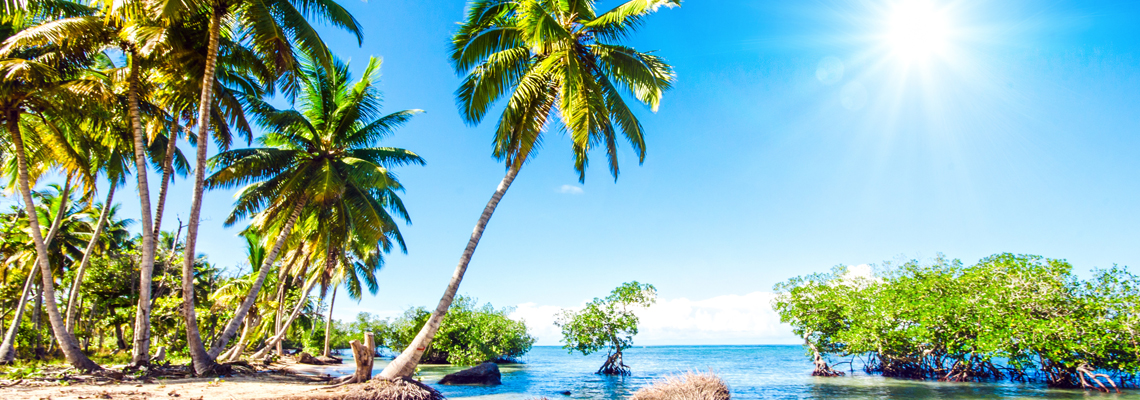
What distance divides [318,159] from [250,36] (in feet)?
15.6

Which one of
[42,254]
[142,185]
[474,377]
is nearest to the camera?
[42,254]

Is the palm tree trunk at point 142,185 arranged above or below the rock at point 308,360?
above

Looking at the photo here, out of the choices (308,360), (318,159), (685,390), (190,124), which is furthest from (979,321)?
(308,360)

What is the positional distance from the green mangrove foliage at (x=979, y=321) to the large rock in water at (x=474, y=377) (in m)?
15.1

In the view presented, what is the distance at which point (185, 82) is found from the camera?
1259 centimetres

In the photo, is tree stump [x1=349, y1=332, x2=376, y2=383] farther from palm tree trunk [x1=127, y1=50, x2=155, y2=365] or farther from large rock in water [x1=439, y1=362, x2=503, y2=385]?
large rock in water [x1=439, y1=362, x2=503, y2=385]

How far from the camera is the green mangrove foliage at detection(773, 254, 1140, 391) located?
1669 cm

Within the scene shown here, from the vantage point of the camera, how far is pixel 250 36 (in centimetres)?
1177

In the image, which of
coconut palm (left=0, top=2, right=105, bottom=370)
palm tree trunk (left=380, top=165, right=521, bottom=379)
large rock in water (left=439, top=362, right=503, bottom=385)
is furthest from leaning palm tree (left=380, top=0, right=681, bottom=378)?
large rock in water (left=439, top=362, right=503, bottom=385)

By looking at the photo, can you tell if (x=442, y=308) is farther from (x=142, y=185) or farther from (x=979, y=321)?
(x=979, y=321)

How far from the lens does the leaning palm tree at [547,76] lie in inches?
442

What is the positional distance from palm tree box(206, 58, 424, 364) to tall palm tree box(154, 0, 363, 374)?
222 centimetres

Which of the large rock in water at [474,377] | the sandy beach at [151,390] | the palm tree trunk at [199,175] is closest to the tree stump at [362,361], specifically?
the sandy beach at [151,390]

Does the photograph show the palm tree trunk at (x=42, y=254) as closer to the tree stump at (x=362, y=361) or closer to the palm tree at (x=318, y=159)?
the palm tree at (x=318, y=159)
